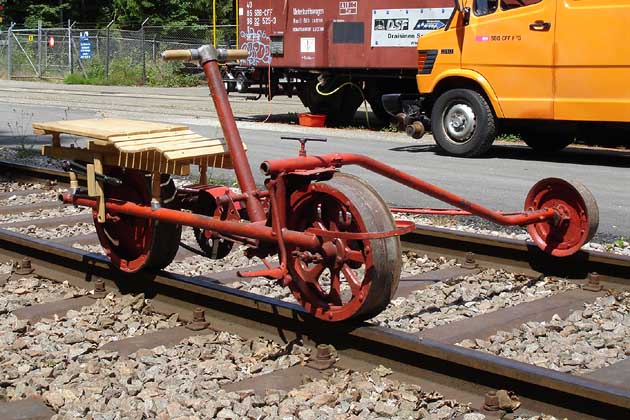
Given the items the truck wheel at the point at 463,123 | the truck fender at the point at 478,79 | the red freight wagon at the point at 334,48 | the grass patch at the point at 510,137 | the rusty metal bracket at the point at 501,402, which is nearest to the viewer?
the rusty metal bracket at the point at 501,402

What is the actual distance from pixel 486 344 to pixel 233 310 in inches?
53.7

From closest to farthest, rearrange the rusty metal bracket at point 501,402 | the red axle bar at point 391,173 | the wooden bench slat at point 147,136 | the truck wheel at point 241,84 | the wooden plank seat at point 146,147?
the rusty metal bracket at point 501,402
the red axle bar at point 391,173
the wooden plank seat at point 146,147
the wooden bench slat at point 147,136
the truck wheel at point 241,84

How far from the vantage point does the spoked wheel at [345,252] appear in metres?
4.57

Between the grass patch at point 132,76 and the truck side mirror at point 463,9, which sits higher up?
the truck side mirror at point 463,9

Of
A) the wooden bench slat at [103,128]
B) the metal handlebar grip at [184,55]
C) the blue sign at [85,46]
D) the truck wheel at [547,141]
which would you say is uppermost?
the blue sign at [85,46]

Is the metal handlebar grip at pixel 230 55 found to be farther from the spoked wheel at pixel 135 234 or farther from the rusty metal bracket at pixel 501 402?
the rusty metal bracket at pixel 501 402

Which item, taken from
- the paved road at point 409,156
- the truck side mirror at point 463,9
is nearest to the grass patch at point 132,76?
the paved road at point 409,156

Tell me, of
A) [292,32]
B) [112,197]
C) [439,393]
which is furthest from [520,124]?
[439,393]

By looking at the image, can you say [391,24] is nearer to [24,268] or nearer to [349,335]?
[24,268]

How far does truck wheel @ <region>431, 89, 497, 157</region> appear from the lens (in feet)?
46.8

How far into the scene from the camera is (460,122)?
576 inches

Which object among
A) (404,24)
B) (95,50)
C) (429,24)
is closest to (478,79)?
(429,24)

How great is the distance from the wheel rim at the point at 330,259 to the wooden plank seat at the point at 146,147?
761 millimetres

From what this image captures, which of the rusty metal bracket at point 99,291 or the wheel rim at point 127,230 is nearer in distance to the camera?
the wheel rim at point 127,230
